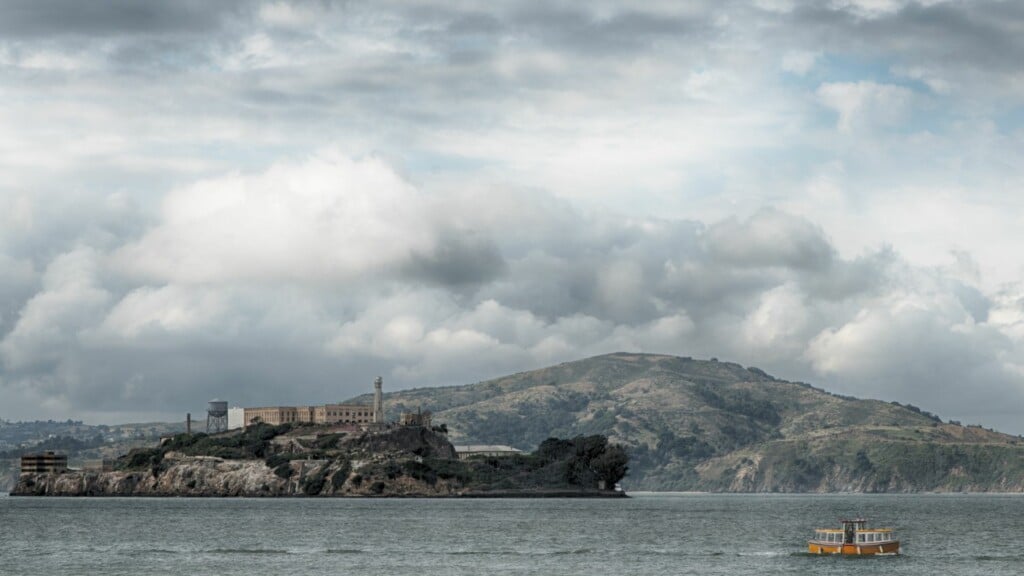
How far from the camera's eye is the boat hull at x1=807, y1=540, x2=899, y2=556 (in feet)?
481

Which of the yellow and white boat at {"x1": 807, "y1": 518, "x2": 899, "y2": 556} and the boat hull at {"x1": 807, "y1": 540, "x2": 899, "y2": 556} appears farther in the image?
the yellow and white boat at {"x1": 807, "y1": 518, "x2": 899, "y2": 556}

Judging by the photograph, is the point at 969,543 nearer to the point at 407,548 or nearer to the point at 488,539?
the point at 488,539

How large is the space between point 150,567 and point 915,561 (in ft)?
264

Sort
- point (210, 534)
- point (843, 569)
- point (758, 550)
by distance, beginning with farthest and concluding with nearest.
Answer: point (210, 534) → point (758, 550) → point (843, 569)

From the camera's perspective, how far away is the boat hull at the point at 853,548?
146625 mm

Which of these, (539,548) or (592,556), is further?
(539,548)

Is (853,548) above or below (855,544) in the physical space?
below

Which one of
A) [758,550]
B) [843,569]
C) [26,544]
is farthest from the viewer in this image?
[26,544]

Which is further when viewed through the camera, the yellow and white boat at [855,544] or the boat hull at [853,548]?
the yellow and white boat at [855,544]

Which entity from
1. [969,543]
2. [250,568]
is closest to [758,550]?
[969,543]

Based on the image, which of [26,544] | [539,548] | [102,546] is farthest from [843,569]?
[26,544]

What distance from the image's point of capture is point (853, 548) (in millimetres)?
146500

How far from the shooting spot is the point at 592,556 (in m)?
154

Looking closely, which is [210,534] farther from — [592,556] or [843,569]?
[843,569]
